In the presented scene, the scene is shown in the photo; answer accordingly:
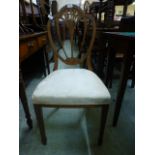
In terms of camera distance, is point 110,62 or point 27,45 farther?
point 110,62

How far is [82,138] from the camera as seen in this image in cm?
105

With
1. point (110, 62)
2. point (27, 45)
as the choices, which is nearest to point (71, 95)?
point (27, 45)

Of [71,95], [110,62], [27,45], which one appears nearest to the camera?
[71,95]

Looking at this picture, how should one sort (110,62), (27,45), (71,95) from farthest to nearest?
(110,62), (27,45), (71,95)

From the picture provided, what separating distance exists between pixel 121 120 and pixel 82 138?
1.37ft

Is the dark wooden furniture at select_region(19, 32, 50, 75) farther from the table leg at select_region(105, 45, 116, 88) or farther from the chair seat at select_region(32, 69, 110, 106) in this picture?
the table leg at select_region(105, 45, 116, 88)

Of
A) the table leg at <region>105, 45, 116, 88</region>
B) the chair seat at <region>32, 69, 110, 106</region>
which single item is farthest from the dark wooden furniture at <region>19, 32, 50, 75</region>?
the table leg at <region>105, 45, 116, 88</region>

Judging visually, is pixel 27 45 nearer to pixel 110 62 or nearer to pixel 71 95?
pixel 71 95

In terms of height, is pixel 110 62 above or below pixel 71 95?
above

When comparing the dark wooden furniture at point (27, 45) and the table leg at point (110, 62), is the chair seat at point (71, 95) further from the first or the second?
the table leg at point (110, 62)
